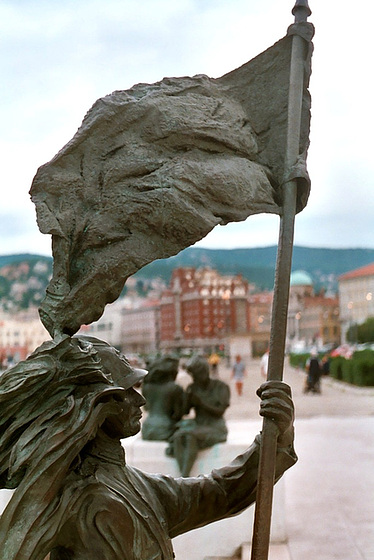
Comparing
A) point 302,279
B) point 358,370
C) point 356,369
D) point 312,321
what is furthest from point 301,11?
point 302,279

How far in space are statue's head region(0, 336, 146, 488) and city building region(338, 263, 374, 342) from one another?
164ft

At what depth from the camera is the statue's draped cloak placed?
2.01m

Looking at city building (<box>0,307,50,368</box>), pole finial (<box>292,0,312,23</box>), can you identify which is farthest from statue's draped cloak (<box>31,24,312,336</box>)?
city building (<box>0,307,50,368</box>)

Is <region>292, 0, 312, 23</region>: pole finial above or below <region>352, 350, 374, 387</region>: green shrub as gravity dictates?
above

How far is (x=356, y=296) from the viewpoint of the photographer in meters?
55.5

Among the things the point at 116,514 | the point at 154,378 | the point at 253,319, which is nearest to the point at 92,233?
the point at 116,514

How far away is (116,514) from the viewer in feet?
6.22

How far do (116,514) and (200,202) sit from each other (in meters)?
0.92

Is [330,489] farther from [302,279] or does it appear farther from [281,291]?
[302,279]

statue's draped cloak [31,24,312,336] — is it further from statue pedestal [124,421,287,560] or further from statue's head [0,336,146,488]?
statue pedestal [124,421,287,560]

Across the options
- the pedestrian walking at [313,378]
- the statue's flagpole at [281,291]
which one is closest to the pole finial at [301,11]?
the statue's flagpole at [281,291]

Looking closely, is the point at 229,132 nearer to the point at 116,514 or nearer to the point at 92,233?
the point at 92,233

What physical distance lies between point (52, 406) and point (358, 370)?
831 inches

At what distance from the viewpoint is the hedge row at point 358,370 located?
21.8 metres
